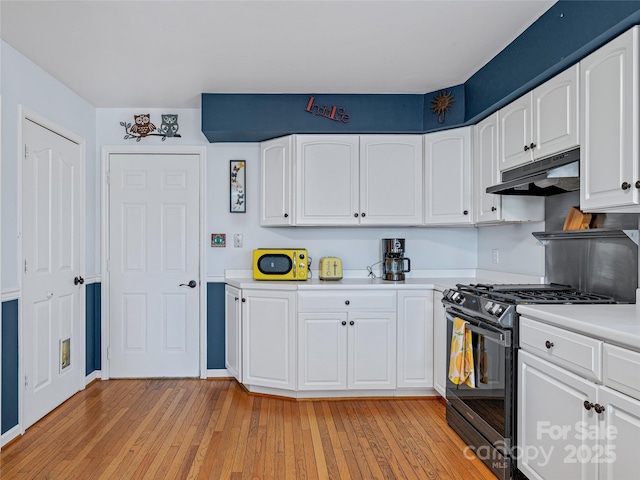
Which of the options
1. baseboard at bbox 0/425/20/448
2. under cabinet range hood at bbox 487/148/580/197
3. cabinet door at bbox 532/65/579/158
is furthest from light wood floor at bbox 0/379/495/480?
cabinet door at bbox 532/65/579/158

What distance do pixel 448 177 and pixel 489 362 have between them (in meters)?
1.64

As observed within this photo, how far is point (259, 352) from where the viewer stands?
361cm

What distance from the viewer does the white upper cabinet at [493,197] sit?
306 centimetres

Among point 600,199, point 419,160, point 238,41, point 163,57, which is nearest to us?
point 600,199

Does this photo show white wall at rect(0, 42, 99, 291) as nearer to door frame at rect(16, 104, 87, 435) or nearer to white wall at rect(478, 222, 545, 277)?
door frame at rect(16, 104, 87, 435)

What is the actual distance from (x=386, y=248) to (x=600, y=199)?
6.88 ft

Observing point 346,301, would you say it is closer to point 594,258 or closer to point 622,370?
point 594,258

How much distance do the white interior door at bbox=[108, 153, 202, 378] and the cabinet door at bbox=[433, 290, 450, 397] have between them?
6.85 feet

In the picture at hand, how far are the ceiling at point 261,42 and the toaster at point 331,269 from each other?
1402 millimetres

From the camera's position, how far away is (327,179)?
3.76 meters

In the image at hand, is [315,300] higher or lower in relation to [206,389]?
higher

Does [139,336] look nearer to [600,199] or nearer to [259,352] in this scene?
[259,352]

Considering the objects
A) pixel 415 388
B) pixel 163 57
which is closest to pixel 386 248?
pixel 415 388

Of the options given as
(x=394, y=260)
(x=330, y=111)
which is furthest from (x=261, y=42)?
(x=394, y=260)
